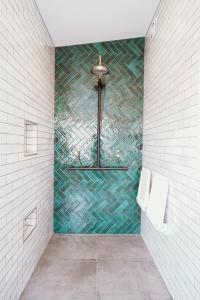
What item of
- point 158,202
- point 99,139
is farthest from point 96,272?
point 99,139

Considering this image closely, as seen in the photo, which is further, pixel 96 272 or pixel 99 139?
pixel 99 139

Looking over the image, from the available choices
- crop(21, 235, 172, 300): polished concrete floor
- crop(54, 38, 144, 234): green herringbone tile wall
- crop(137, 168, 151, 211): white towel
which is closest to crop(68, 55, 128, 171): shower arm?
crop(54, 38, 144, 234): green herringbone tile wall

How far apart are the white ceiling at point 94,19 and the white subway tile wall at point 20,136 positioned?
18cm

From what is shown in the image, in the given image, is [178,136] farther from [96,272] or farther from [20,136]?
[96,272]

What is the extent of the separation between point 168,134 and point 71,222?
2.13 meters

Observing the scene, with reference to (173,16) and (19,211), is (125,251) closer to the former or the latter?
(19,211)

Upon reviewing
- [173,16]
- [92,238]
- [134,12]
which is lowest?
[92,238]

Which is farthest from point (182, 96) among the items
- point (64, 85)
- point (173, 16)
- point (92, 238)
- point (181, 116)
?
point (92, 238)

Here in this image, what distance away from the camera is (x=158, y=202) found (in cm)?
248

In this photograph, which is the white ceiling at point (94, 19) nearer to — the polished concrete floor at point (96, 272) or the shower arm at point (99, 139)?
the shower arm at point (99, 139)

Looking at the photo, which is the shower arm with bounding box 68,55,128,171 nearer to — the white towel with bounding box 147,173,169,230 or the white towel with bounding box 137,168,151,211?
the white towel with bounding box 137,168,151,211

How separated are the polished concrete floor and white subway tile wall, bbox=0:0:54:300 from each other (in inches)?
7.5

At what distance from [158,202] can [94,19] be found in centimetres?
229

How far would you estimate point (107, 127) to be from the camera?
373cm
